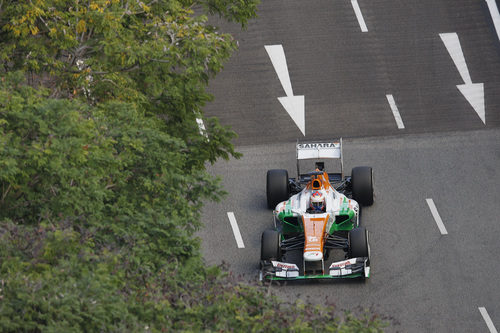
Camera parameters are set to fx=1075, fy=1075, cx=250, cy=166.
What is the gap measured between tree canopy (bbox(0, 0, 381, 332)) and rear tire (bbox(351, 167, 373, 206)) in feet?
15.6

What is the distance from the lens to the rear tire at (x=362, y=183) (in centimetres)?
2614

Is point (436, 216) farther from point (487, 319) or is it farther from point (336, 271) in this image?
point (487, 319)

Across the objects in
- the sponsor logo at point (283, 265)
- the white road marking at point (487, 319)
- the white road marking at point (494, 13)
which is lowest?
the white road marking at point (487, 319)

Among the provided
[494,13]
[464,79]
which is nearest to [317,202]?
[464,79]

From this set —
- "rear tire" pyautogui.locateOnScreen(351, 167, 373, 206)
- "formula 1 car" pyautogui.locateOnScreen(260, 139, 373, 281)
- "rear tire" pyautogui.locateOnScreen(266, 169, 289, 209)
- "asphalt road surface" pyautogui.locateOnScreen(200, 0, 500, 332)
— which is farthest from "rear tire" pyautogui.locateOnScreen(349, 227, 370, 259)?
"rear tire" pyautogui.locateOnScreen(266, 169, 289, 209)

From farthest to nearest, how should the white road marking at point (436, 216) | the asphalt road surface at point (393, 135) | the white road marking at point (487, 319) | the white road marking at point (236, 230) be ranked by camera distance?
the white road marking at point (436, 216), the white road marking at point (236, 230), the asphalt road surface at point (393, 135), the white road marking at point (487, 319)

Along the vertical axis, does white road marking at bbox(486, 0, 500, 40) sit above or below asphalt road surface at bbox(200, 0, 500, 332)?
above

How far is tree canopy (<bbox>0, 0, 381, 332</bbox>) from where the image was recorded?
13.5m

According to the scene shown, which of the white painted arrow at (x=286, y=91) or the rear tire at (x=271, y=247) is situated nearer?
the rear tire at (x=271, y=247)

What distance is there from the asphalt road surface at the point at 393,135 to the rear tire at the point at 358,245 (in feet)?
2.37

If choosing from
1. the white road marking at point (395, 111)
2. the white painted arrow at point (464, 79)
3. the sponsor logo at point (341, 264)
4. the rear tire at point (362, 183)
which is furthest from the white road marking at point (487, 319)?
the white painted arrow at point (464, 79)

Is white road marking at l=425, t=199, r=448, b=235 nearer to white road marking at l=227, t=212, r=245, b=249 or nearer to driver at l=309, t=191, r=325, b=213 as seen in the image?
driver at l=309, t=191, r=325, b=213

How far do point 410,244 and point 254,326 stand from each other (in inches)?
484

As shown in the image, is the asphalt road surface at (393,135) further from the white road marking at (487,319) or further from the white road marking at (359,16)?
Answer: the white road marking at (359,16)
